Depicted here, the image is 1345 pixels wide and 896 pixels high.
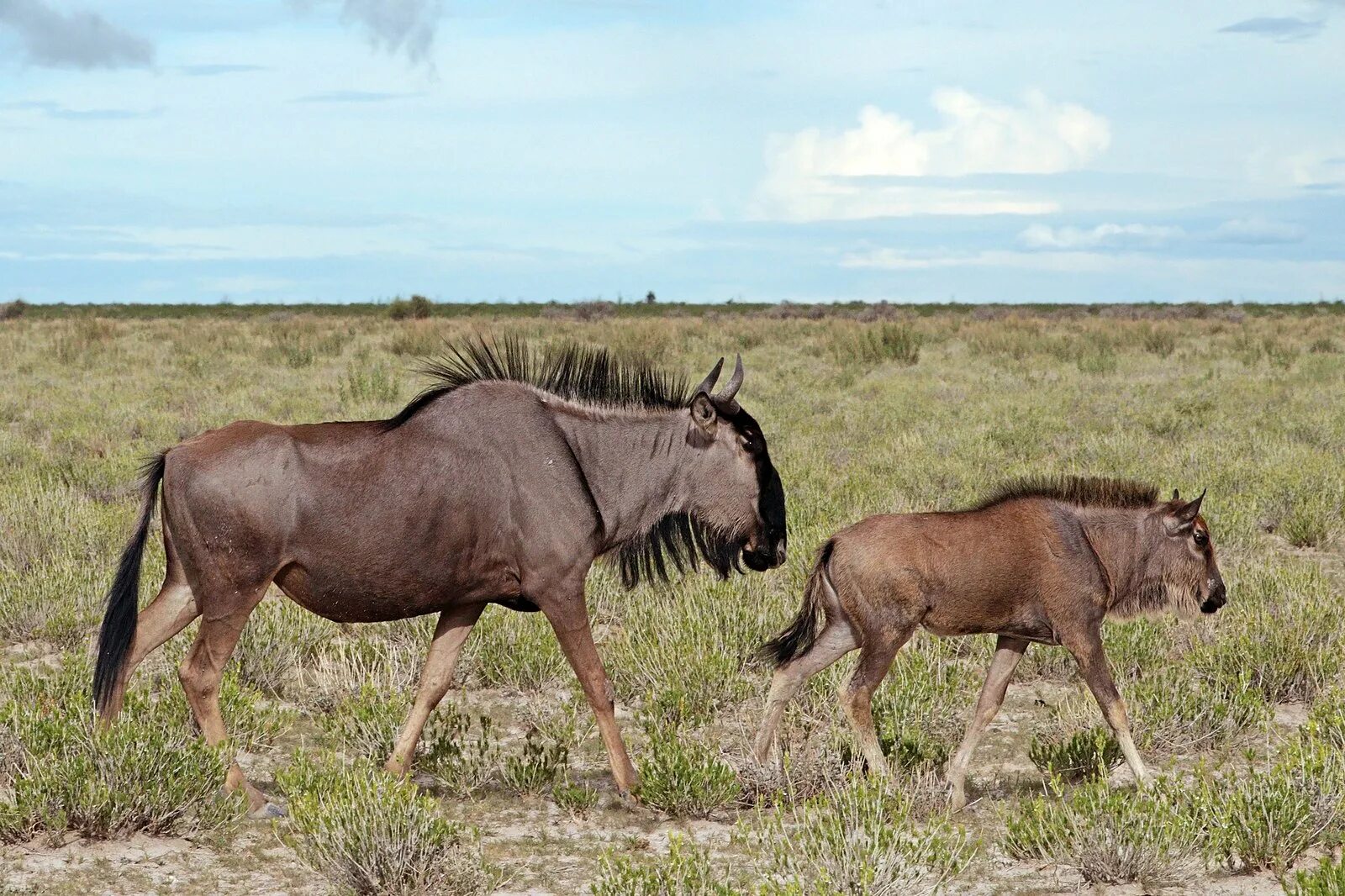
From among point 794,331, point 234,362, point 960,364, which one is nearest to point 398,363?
point 234,362

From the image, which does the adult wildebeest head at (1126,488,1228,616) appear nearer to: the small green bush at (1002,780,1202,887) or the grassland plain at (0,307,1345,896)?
the grassland plain at (0,307,1345,896)

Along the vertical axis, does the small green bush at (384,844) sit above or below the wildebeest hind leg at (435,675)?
below

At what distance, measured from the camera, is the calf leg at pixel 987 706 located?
5.45m

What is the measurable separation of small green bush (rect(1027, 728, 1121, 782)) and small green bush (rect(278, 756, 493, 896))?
2.67m

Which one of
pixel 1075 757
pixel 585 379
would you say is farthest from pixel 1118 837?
pixel 585 379

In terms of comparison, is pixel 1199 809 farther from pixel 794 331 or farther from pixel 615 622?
pixel 794 331

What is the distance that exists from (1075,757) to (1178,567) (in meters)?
1.01

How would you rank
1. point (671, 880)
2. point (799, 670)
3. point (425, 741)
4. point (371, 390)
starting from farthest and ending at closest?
point (371, 390) → point (425, 741) → point (799, 670) → point (671, 880)

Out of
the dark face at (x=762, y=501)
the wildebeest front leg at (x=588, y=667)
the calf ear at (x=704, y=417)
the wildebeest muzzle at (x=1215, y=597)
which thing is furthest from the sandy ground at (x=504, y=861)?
the calf ear at (x=704, y=417)

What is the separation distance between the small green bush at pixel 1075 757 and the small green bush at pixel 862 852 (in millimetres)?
1312

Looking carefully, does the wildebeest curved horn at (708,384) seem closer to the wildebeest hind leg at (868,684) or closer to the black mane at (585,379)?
the black mane at (585,379)

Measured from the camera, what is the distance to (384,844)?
4.59 metres

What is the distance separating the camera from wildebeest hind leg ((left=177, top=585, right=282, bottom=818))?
5.24 m

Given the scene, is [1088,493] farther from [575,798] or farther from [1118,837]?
[575,798]
